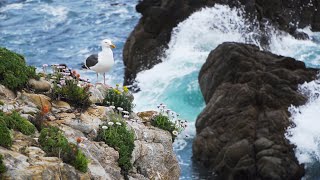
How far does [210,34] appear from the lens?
3697 cm

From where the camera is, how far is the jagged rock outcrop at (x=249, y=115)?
21.8 metres

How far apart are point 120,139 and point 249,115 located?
37.1ft

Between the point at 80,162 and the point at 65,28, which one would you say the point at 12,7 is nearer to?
the point at 65,28

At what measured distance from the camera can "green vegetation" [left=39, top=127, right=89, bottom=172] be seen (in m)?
10.8

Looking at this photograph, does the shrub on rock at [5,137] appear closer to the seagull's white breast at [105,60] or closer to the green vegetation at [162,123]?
the green vegetation at [162,123]

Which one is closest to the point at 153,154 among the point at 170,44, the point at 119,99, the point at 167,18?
the point at 119,99

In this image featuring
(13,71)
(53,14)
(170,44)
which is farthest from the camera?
(53,14)

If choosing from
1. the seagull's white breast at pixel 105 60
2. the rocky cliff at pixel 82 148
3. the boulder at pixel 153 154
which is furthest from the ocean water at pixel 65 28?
the rocky cliff at pixel 82 148

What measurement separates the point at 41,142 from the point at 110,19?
3789 centimetres

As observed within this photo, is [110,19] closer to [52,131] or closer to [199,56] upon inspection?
[199,56]

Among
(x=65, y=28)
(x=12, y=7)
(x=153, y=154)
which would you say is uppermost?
(x=153, y=154)

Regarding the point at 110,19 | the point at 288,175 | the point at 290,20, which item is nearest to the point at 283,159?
the point at 288,175

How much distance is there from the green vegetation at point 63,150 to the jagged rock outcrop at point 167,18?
23687 mm

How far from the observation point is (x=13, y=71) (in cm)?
1298
